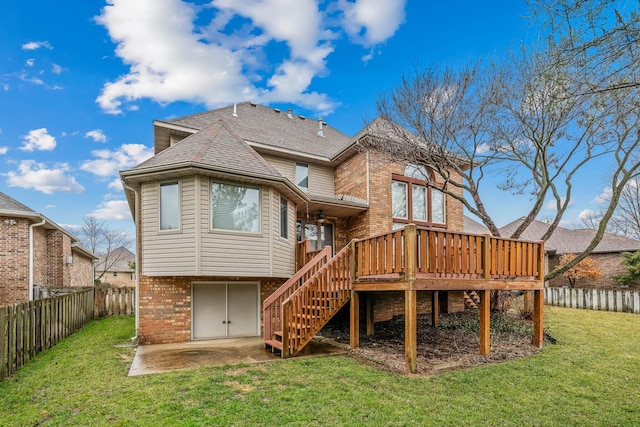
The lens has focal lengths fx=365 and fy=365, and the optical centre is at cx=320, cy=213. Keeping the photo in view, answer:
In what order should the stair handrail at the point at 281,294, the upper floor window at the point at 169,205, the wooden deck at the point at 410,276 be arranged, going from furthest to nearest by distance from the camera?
the upper floor window at the point at 169,205 < the stair handrail at the point at 281,294 < the wooden deck at the point at 410,276

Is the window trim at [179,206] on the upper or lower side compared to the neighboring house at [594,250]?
upper

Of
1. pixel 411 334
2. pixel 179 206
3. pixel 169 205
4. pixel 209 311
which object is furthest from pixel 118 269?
pixel 411 334

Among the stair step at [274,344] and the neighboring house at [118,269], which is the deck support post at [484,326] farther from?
the neighboring house at [118,269]

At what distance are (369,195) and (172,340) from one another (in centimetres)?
734

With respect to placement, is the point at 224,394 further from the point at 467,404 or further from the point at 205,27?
the point at 205,27

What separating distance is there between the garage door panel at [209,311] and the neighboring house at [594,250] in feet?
72.1

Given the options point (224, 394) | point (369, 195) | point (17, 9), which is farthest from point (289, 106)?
point (224, 394)

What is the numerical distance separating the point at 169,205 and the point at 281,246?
317cm

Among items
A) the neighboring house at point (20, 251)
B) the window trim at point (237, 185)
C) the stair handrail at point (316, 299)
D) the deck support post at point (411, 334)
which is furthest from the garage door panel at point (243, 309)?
the neighboring house at point (20, 251)

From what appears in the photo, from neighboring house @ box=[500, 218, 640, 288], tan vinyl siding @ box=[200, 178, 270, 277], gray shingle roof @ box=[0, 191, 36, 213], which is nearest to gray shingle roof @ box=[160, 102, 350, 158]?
tan vinyl siding @ box=[200, 178, 270, 277]

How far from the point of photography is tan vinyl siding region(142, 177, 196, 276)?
344 inches

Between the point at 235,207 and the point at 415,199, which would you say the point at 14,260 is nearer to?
the point at 235,207

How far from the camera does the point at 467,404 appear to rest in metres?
4.90

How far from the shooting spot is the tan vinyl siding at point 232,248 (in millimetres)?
8812
